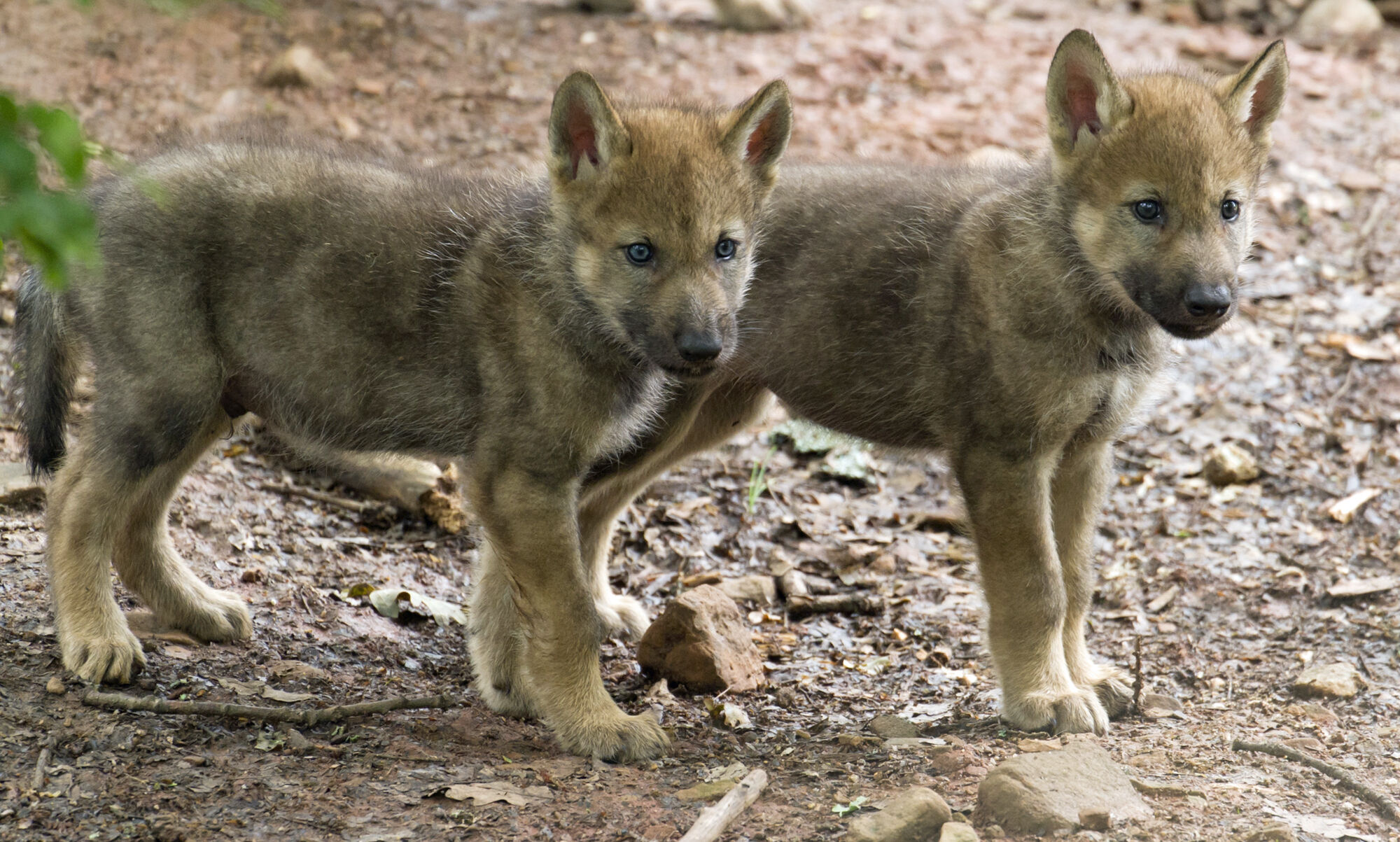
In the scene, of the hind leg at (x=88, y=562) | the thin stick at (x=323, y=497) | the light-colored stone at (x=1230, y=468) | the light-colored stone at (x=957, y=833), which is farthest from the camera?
the light-colored stone at (x=1230, y=468)

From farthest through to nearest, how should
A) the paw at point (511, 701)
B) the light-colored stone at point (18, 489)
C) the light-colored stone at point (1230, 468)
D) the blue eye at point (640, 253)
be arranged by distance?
the light-colored stone at point (1230, 468) < the light-colored stone at point (18, 489) < the paw at point (511, 701) < the blue eye at point (640, 253)

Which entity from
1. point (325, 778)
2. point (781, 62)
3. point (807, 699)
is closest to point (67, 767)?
point (325, 778)

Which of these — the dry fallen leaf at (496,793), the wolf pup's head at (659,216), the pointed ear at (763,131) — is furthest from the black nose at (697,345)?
the dry fallen leaf at (496,793)

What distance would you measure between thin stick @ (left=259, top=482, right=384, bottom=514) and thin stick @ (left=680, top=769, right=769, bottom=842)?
298 centimetres

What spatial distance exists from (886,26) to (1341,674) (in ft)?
26.2

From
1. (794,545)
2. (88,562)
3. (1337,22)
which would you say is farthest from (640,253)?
(1337,22)

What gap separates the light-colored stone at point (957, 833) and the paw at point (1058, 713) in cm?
115

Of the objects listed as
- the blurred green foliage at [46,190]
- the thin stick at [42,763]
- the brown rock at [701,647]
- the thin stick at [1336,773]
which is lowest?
the thin stick at [42,763]

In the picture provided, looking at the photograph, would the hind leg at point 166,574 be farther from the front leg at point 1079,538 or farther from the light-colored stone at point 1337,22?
the light-colored stone at point 1337,22

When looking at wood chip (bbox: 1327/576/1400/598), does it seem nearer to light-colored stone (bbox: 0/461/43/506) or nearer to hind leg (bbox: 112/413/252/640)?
hind leg (bbox: 112/413/252/640)

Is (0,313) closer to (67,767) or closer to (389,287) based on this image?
(389,287)

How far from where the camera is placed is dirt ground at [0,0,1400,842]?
159 inches

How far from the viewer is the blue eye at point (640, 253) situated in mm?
4410

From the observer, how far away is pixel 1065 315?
473cm
